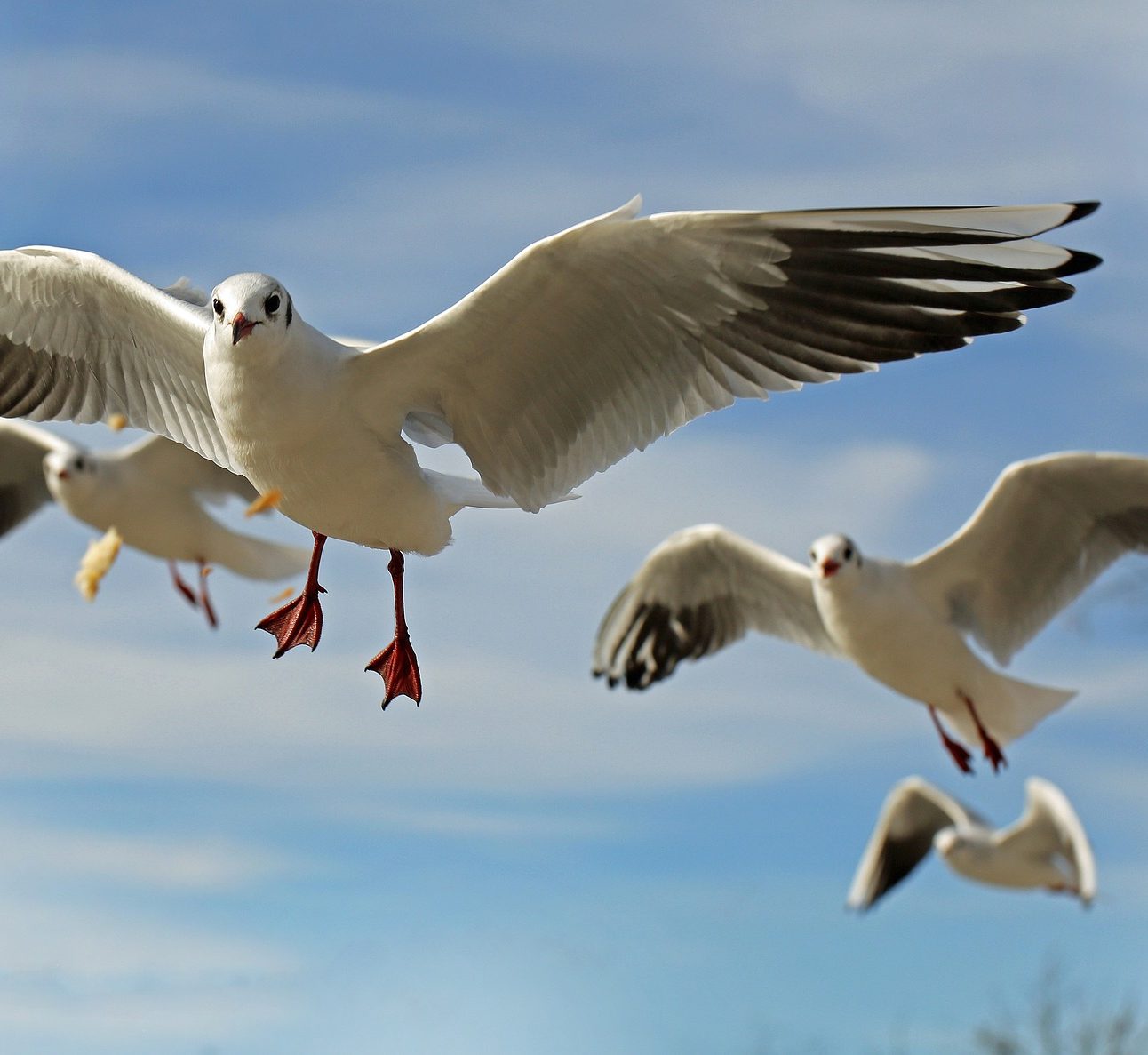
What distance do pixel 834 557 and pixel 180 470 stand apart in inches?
148

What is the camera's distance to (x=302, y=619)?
4234 millimetres

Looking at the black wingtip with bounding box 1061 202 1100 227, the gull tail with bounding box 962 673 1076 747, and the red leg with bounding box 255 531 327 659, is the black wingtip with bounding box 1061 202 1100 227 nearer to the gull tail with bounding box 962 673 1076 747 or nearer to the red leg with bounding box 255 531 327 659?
the red leg with bounding box 255 531 327 659

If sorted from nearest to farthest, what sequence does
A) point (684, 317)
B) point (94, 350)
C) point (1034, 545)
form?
point (684, 317)
point (94, 350)
point (1034, 545)

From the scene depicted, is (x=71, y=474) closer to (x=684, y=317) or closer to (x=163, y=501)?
(x=163, y=501)

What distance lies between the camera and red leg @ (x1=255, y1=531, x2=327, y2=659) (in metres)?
4.20

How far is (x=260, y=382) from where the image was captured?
11.4 feet

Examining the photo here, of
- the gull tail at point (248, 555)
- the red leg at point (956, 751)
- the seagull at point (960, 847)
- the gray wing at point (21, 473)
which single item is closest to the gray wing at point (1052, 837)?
the seagull at point (960, 847)

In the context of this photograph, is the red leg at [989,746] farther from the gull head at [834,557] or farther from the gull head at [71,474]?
the gull head at [71,474]

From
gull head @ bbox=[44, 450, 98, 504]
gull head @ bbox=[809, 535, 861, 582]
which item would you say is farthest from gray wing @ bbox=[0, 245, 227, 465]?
gull head @ bbox=[44, 450, 98, 504]

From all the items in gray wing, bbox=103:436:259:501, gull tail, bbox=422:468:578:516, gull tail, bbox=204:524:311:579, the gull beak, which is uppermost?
gray wing, bbox=103:436:259:501

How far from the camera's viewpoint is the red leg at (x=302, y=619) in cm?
420

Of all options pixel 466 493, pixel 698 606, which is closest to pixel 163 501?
pixel 698 606

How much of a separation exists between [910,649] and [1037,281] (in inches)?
171

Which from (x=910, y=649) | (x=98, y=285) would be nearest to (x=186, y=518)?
(x=910, y=649)
